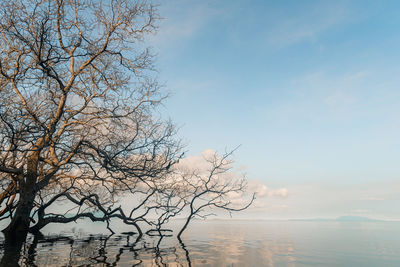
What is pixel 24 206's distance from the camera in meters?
13.9

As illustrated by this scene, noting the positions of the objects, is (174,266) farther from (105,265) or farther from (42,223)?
(42,223)

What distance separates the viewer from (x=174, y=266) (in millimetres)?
7750

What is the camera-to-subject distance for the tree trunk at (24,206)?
13.5 metres

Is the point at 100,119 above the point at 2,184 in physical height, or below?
above

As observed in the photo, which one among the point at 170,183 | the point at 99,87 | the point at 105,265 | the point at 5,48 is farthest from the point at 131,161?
the point at 5,48

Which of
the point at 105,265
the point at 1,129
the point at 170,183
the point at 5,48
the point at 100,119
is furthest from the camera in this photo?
the point at 170,183

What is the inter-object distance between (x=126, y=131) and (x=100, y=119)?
1.99 meters

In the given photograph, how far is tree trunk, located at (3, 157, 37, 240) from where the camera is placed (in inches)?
533

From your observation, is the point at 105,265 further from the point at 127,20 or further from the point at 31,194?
the point at 127,20

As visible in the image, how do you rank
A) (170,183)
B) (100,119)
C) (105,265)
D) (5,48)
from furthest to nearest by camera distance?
(170,183) < (100,119) < (5,48) < (105,265)

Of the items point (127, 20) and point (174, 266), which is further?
point (127, 20)

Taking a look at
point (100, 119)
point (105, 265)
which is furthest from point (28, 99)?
point (105, 265)

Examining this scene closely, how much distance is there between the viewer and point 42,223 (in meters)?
15.9

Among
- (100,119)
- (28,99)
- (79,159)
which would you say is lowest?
(79,159)
